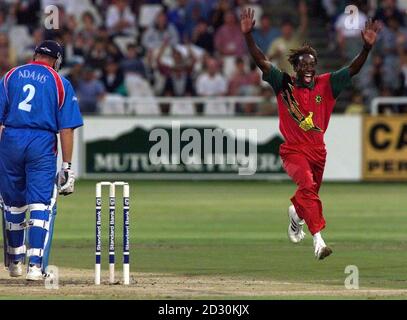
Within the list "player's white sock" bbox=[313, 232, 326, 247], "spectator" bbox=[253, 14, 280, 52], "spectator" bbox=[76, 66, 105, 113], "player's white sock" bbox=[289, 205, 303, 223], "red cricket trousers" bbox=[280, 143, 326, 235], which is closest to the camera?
"player's white sock" bbox=[313, 232, 326, 247]

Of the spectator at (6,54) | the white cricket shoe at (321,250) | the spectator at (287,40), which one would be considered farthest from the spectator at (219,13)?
the white cricket shoe at (321,250)

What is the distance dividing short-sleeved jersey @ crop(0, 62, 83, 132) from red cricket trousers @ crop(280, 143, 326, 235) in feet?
8.91

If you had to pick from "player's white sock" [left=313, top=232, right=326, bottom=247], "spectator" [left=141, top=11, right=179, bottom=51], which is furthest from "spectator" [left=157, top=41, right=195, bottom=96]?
"player's white sock" [left=313, top=232, right=326, bottom=247]

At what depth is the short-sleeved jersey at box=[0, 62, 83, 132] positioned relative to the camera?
1223 cm

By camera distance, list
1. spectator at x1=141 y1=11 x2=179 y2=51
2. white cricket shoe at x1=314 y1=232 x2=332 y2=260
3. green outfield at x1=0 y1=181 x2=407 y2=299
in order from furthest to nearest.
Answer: spectator at x1=141 y1=11 x2=179 y2=51
white cricket shoe at x1=314 y1=232 x2=332 y2=260
green outfield at x1=0 y1=181 x2=407 y2=299

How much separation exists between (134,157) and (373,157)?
16.1ft

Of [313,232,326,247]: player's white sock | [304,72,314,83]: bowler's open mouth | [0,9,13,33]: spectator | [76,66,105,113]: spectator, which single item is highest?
[0,9,13,33]: spectator

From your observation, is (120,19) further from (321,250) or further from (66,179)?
(66,179)

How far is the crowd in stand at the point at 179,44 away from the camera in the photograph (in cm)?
2880

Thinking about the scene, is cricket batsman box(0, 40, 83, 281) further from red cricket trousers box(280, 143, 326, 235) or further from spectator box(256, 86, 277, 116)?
spectator box(256, 86, 277, 116)

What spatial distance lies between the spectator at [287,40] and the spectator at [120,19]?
11.5 feet

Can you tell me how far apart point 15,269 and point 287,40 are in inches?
679

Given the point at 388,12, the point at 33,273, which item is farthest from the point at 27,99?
the point at 388,12

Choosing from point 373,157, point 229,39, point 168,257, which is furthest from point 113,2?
point 168,257
